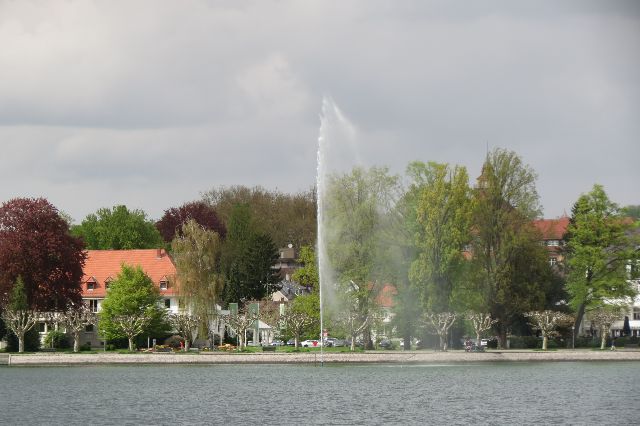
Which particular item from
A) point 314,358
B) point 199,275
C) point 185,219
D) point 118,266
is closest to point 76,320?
point 199,275

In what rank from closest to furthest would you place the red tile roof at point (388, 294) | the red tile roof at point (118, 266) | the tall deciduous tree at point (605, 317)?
the red tile roof at point (388, 294) → the tall deciduous tree at point (605, 317) → the red tile roof at point (118, 266)

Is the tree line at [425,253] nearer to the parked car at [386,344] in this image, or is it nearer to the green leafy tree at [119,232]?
the parked car at [386,344]

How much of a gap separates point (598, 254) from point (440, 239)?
14821 millimetres

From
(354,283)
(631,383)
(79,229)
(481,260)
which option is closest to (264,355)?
(354,283)

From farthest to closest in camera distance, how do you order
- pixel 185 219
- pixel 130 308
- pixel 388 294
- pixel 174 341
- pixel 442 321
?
pixel 185 219, pixel 174 341, pixel 130 308, pixel 388 294, pixel 442 321

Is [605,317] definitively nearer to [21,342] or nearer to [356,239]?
[356,239]

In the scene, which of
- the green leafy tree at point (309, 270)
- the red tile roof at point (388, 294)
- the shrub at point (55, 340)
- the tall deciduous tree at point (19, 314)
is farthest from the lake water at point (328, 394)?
the shrub at point (55, 340)

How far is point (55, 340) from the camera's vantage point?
10312 cm

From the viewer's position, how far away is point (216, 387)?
226 feet

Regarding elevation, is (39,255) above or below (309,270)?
above

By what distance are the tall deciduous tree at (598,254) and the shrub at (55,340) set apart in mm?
43187

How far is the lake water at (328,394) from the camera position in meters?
53.0

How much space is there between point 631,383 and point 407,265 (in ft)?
87.8

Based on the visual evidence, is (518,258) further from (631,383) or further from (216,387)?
(216,387)
